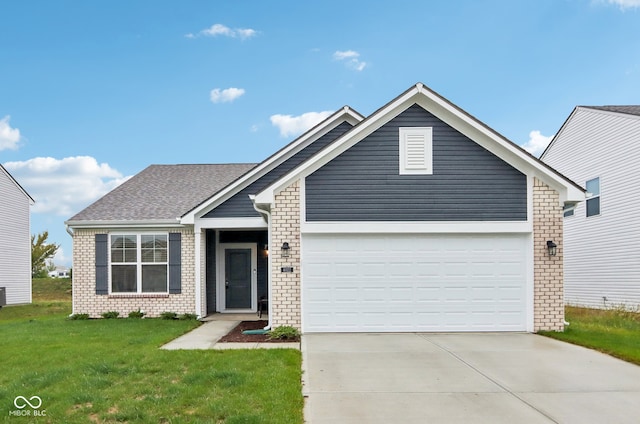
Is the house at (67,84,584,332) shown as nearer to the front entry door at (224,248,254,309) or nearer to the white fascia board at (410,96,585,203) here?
the white fascia board at (410,96,585,203)

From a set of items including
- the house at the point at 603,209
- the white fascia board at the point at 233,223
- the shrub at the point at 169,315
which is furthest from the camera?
the house at the point at 603,209

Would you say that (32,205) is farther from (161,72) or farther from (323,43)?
(323,43)

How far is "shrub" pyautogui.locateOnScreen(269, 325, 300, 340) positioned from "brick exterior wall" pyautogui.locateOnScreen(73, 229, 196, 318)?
4.86 meters

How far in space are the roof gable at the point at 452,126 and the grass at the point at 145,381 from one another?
3.98 m

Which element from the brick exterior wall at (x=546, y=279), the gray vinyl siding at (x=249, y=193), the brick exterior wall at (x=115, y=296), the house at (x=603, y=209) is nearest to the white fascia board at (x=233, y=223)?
the gray vinyl siding at (x=249, y=193)

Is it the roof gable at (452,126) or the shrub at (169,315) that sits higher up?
the roof gable at (452,126)

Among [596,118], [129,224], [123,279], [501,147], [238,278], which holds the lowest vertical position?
[238,278]

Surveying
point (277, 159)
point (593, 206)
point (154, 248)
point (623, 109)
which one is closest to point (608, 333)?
point (277, 159)

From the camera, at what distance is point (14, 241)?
2464cm

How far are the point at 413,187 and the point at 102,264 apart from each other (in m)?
9.70

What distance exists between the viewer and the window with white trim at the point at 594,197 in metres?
18.2

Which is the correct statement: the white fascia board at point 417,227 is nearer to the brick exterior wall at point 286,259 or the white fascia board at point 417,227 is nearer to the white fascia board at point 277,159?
the brick exterior wall at point 286,259

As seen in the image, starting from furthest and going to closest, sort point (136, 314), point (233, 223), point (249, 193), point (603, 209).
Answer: point (603, 209)
point (136, 314)
point (249, 193)
point (233, 223)

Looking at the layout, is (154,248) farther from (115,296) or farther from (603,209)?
(603,209)
